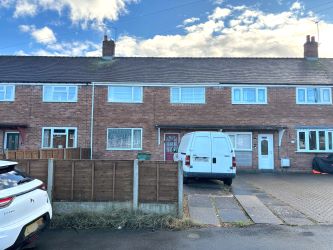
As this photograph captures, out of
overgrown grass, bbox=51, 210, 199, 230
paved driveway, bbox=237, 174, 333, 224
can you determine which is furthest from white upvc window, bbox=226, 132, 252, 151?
overgrown grass, bbox=51, 210, 199, 230

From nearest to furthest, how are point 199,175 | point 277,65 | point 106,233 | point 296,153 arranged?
point 106,233 < point 199,175 < point 296,153 < point 277,65

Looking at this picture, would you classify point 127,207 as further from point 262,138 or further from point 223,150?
point 262,138

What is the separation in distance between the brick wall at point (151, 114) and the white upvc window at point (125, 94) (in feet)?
1.15

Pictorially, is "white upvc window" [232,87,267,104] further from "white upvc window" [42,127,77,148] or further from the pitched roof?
"white upvc window" [42,127,77,148]

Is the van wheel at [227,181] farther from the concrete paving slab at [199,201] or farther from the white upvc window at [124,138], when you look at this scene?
the white upvc window at [124,138]

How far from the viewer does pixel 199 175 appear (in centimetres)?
1133

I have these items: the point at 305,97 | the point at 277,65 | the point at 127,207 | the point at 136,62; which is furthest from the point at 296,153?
the point at 127,207

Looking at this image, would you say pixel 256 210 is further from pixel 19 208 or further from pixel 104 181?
pixel 19 208

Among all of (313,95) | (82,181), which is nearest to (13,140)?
(82,181)

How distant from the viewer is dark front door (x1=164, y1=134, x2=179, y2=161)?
18922 mm

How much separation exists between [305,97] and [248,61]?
525cm

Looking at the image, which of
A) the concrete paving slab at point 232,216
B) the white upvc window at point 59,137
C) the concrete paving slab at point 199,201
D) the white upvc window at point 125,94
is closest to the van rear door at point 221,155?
the concrete paving slab at point 199,201

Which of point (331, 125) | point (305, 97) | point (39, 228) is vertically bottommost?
point (39, 228)

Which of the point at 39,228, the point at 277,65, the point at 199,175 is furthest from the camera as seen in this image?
the point at 277,65
